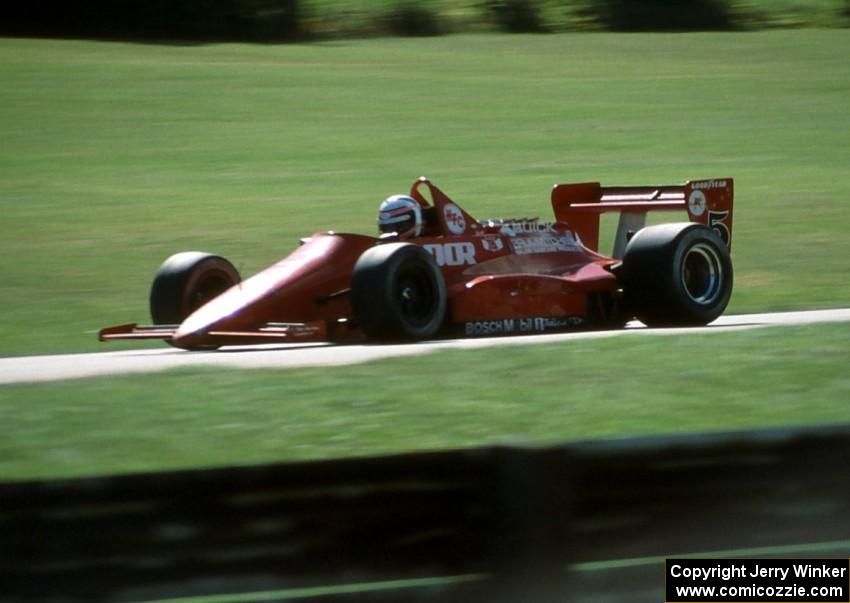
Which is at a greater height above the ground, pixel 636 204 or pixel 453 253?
pixel 636 204

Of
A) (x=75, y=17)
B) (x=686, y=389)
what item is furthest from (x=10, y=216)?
(x=75, y=17)

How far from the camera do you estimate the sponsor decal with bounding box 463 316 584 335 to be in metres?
11.8

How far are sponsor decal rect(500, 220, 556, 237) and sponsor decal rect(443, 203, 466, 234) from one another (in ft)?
1.30

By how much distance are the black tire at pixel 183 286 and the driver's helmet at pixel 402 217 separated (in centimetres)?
140

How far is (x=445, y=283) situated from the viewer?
1166 centimetres

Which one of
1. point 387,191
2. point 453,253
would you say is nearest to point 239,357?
point 453,253

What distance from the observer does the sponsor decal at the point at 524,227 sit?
40.9ft

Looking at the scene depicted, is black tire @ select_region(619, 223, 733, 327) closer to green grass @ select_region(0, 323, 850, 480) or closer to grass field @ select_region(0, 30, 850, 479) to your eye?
grass field @ select_region(0, 30, 850, 479)

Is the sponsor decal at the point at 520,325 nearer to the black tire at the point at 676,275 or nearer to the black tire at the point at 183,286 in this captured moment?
the black tire at the point at 676,275

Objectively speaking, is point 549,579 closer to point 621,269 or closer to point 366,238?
point 366,238

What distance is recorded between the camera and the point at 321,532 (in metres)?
4.11

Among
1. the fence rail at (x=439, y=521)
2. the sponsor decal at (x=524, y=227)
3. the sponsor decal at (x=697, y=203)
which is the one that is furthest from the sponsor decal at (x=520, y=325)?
the fence rail at (x=439, y=521)

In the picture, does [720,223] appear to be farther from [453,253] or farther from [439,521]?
[439,521]

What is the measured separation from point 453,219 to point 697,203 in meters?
2.55
